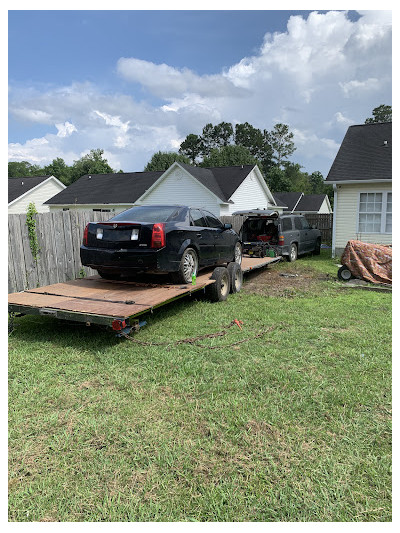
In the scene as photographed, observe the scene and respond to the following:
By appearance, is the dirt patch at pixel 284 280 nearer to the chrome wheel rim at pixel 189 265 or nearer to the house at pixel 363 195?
the chrome wheel rim at pixel 189 265

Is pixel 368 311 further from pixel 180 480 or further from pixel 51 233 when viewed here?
pixel 51 233

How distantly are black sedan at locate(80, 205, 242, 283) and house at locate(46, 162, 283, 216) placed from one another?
54.7ft

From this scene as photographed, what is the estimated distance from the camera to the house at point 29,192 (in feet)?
104

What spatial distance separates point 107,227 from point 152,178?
2490 centimetres

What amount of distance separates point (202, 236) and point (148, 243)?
159cm

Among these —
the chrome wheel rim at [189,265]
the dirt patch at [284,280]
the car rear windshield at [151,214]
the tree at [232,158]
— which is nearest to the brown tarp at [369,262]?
the dirt patch at [284,280]

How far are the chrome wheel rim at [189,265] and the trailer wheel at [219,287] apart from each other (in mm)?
470

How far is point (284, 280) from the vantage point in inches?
401

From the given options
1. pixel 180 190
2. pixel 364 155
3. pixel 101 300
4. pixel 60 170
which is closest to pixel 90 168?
pixel 60 170

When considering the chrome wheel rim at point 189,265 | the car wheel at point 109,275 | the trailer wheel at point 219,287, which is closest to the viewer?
the chrome wheel rim at point 189,265

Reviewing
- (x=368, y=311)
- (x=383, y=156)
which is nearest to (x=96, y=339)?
(x=368, y=311)

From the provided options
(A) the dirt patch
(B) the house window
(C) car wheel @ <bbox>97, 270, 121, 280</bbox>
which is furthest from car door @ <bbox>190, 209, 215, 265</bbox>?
(B) the house window

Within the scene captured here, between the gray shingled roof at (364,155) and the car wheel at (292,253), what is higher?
the gray shingled roof at (364,155)

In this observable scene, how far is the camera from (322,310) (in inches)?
275
